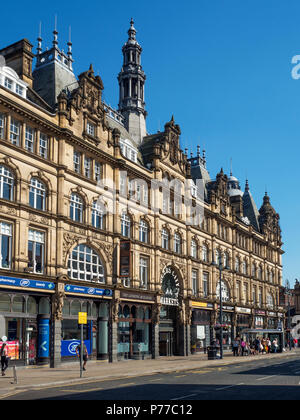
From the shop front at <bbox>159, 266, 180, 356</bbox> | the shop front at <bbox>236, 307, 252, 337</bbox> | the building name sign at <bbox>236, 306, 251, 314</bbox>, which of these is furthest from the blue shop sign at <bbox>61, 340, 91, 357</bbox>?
the building name sign at <bbox>236, 306, 251, 314</bbox>

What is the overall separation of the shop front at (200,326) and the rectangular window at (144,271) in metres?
9.57

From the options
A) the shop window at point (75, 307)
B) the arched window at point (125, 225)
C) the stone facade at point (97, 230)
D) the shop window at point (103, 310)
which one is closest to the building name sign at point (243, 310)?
the stone facade at point (97, 230)

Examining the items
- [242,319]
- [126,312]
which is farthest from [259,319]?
[126,312]

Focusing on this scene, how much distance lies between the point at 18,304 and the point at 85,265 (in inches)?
288

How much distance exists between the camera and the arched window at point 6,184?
3316cm

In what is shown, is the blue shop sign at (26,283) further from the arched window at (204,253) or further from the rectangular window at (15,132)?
the arched window at (204,253)

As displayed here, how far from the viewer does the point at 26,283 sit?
3312 cm

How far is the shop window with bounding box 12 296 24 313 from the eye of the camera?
3325 centimetres

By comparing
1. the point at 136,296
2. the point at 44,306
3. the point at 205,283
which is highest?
the point at 205,283

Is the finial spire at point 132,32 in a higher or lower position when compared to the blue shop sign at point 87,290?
higher

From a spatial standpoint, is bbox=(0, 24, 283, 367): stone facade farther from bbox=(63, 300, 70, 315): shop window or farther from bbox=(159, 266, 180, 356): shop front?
bbox=(63, 300, 70, 315): shop window

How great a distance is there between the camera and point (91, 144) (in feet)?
135

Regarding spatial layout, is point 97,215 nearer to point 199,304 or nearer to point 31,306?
point 31,306
